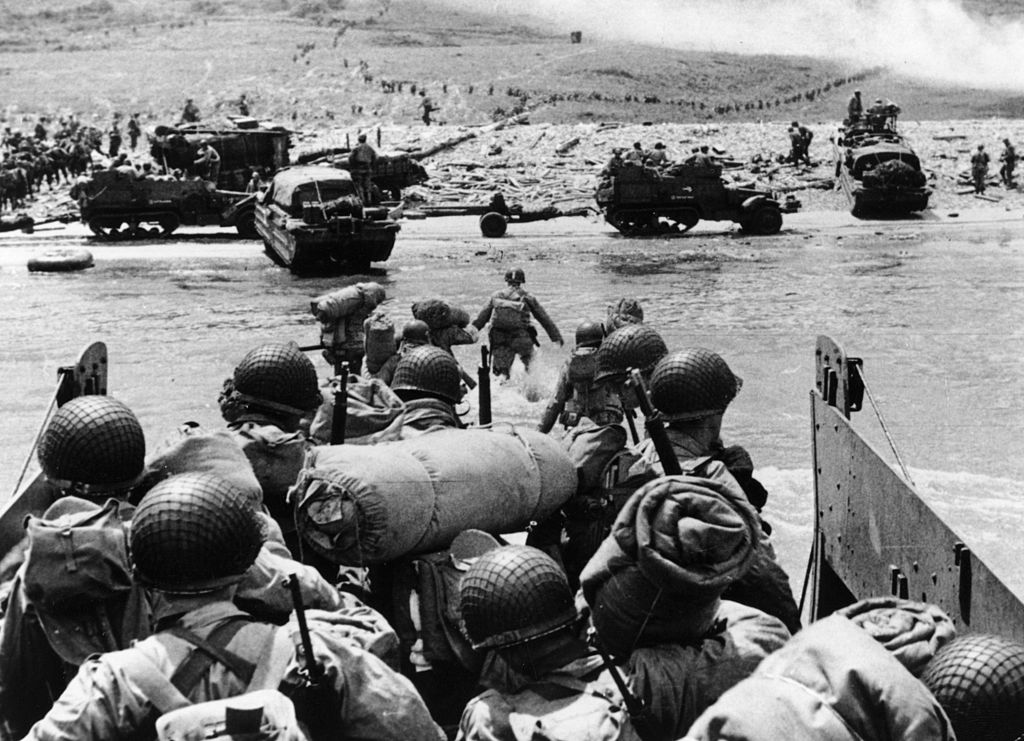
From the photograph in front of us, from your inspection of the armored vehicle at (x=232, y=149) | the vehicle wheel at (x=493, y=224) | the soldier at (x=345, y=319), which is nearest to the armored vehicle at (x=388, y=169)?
the armored vehicle at (x=232, y=149)

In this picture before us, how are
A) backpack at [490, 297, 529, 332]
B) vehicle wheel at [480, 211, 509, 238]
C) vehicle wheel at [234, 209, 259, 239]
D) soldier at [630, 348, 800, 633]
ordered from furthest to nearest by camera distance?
vehicle wheel at [234, 209, 259, 239]
vehicle wheel at [480, 211, 509, 238]
backpack at [490, 297, 529, 332]
soldier at [630, 348, 800, 633]

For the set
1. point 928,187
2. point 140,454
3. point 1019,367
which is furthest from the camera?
point 928,187

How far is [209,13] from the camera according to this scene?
8838 cm

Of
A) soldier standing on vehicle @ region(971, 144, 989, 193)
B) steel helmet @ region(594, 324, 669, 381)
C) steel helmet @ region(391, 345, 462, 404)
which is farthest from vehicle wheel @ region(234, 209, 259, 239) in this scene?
steel helmet @ region(391, 345, 462, 404)

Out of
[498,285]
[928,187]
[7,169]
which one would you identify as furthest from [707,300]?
[7,169]

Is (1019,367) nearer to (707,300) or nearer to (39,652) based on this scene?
(707,300)

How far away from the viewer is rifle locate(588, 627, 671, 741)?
346 cm

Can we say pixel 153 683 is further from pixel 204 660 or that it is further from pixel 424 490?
pixel 424 490

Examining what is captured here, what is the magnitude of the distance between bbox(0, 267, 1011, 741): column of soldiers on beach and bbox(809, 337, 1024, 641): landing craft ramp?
58 cm

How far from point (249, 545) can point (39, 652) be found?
32.2 inches

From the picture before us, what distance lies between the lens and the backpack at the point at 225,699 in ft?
9.03

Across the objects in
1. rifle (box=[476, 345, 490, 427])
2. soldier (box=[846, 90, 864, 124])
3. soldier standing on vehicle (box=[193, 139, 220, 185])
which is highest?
soldier (box=[846, 90, 864, 124])

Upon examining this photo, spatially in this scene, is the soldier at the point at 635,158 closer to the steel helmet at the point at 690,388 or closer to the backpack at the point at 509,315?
the backpack at the point at 509,315

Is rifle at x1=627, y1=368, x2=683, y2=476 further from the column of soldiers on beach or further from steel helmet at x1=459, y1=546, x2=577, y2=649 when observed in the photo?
steel helmet at x1=459, y1=546, x2=577, y2=649
